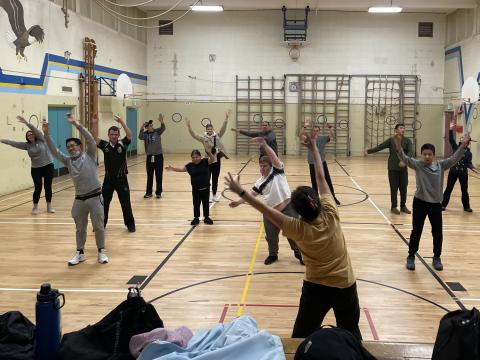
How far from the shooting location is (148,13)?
26.6 m

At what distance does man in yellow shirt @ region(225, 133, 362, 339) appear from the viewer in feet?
13.2

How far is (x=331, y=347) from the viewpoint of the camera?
10.2 feet

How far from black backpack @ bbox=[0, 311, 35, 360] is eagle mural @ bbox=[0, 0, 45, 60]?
468 inches

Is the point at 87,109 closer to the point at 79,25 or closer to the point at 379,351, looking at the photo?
the point at 79,25

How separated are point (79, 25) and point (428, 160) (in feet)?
50.2

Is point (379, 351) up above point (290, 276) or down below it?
above

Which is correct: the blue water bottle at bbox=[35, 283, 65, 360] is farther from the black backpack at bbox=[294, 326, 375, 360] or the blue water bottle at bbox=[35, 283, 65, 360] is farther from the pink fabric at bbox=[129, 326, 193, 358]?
the black backpack at bbox=[294, 326, 375, 360]

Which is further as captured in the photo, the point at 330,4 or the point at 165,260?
the point at 330,4

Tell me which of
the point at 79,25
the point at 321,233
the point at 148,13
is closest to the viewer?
the point at 321,233

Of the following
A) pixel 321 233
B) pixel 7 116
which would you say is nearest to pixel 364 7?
pixel 7 116

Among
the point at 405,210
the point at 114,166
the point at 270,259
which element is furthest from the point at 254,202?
the point at 405,210

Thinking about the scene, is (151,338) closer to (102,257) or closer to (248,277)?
(248,277)

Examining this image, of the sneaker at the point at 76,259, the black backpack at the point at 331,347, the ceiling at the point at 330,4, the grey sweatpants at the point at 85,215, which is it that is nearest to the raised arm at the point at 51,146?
the grey sweatpants at the point at 85,215

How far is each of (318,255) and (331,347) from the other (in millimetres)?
1107
